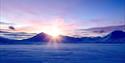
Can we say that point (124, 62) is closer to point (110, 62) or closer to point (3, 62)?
point (110, 62)

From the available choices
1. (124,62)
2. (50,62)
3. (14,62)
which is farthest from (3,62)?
(124,62)

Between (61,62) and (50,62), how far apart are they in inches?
74.3

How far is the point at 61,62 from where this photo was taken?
37062 mm

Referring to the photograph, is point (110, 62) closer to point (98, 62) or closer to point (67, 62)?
point (98, 62)

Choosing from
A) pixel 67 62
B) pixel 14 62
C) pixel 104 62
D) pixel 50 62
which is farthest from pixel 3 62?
pixel 104 62

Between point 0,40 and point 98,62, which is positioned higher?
point 0,40

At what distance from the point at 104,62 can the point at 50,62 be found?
875 centimetres

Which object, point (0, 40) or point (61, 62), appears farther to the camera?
point (0, 40)

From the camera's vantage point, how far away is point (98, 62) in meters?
37.0

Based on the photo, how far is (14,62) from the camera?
3750 centimetres

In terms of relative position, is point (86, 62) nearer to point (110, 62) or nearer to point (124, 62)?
point (110, 62)

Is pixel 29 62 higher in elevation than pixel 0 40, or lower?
lower

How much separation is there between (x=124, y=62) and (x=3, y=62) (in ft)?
64.7

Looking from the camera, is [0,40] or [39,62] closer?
[39,62]
